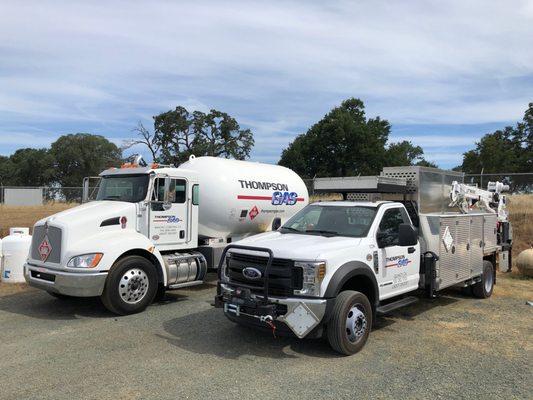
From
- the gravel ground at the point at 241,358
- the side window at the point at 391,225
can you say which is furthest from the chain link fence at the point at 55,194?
the side window at the point at 391,225

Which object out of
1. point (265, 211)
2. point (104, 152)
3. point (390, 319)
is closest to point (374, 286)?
point (390, 319)

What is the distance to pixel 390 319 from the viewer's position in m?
7.87

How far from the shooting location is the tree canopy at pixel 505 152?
161ft

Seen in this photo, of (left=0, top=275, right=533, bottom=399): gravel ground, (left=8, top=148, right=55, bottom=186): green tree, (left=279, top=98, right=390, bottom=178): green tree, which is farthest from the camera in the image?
(left=8, top=148, right=55, bottom=186): green tree

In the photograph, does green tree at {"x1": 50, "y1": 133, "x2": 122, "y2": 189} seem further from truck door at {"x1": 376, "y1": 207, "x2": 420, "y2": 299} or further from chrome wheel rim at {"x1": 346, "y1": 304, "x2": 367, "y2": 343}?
chrome wheel rim at {"x1": 346, "y1": 304, "x2": 367, "y2": 343}

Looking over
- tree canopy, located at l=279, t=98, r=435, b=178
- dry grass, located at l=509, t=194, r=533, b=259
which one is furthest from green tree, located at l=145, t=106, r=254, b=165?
dry grass, located at l=509, t=194, r=533, b=259

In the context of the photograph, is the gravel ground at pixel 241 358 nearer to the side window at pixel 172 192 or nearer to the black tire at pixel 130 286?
the black tire at pixel 130 286

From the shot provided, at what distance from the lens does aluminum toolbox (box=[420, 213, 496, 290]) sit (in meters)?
7.99

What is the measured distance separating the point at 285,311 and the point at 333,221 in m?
1.99

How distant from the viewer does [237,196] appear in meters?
11.0

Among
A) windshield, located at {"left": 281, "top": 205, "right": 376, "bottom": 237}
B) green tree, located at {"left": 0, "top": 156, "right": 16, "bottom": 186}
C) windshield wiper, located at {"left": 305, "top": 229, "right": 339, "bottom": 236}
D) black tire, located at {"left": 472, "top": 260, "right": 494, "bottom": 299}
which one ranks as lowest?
black tire, located at {"left": 472, "top": 260, "right": 494, "bottom": 299}

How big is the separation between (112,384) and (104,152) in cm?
8330

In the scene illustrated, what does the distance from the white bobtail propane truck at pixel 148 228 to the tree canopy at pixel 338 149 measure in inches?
1903

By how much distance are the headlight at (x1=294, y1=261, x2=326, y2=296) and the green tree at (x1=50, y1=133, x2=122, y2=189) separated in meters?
79.5
